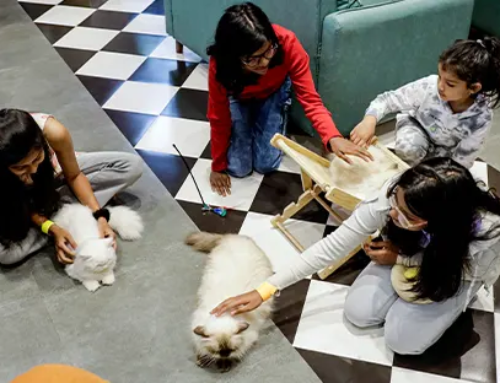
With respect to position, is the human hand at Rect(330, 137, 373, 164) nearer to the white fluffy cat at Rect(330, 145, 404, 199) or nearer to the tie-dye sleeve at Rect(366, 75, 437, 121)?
the white fluffy cat at Rect(330, 145, 404, 199)

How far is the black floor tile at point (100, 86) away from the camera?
287 cm

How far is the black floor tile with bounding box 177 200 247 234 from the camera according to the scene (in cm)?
214

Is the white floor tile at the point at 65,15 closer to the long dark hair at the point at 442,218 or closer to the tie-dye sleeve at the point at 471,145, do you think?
the tie-dye sleeve at the point at 471,145

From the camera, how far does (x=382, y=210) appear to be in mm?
1612

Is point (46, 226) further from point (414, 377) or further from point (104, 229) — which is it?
point (414, 377)

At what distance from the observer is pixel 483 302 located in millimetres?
1860

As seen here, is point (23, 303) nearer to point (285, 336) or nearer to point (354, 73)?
point (285, 336)

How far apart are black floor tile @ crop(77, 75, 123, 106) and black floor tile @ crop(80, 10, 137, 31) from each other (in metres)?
0.63

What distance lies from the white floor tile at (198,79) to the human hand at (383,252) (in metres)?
1.48

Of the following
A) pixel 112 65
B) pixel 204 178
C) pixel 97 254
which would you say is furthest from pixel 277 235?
pixel 112 65

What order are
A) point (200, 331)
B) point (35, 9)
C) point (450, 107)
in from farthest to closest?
1. point (35, 9)
2. point (450, 107)
3. point (200, 331)

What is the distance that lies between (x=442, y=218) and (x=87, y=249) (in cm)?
107

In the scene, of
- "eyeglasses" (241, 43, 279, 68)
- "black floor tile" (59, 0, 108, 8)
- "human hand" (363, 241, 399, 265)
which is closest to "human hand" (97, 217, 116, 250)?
"eyeglasses" (241, 43, 279, 68)

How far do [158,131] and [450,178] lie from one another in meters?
Result: 1.57
